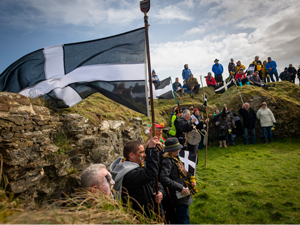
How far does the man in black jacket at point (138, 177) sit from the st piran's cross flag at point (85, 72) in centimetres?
119

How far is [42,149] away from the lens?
341 centimetres

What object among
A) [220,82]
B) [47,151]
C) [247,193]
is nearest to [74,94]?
[47,151]

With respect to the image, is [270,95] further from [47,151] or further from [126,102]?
[47,151]

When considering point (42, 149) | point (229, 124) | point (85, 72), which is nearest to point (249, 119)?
point (229, 124)

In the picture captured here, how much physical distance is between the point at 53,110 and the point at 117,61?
2.18 meters

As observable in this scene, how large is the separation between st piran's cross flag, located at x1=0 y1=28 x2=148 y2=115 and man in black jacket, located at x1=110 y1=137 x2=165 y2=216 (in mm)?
1194

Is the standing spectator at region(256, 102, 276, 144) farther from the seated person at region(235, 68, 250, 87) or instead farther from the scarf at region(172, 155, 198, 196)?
the scarf at region(172, 155, 198, 196)

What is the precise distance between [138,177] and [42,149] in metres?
2.28

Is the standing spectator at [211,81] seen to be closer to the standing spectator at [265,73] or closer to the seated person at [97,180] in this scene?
the standing spectator at [265,73]

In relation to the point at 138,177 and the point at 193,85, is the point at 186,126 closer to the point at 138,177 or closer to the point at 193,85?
the point at 138,177

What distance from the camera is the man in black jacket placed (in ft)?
7.74

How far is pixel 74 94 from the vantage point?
3.87 m

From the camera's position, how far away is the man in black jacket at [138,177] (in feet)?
7.74

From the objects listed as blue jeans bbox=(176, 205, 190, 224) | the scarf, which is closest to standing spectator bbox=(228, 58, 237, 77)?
the scarf
